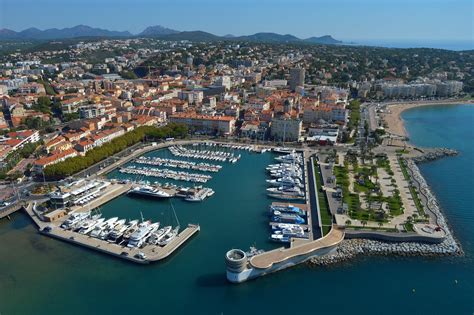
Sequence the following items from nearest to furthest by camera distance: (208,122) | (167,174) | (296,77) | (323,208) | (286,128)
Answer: (323,208)
(167,174)
(286,128)
(208,122)
(296,77)

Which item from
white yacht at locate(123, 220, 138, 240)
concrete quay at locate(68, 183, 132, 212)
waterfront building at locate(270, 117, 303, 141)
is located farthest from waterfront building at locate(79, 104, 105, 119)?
white yacht at locate(123, 220, 138, 240)

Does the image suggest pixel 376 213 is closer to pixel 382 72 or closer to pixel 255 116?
pixel 255 116

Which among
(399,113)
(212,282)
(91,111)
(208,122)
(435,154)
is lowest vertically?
(212,282)

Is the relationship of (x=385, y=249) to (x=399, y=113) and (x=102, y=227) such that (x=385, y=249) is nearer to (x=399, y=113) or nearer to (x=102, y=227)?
(x=102, y=227)

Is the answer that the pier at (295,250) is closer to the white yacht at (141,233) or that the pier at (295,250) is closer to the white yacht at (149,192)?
the white yacht at (141,233)

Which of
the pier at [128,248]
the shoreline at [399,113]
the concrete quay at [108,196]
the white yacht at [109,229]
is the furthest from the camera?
the shoreline at [399,113]

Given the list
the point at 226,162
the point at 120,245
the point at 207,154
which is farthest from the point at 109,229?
the point at 207,154

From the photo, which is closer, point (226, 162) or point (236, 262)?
point (236, 262)

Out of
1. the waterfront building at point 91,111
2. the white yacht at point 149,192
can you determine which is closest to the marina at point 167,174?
the white yacht at point 149,192
